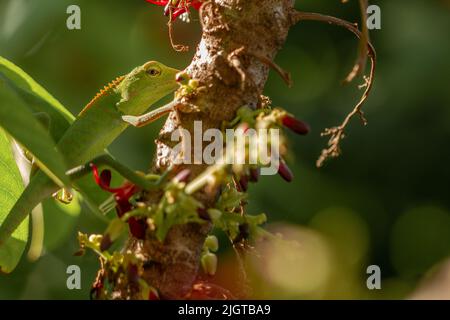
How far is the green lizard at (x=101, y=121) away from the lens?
5.30ft

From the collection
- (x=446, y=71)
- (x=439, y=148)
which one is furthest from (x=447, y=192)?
(x=446, y=71)

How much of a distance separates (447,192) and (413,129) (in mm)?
521

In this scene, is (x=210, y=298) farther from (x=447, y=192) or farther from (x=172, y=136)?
(x=447, y=192)

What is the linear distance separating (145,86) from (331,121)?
2.60m

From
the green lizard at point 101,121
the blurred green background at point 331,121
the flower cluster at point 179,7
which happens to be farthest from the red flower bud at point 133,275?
the blurred green background at point 331,121

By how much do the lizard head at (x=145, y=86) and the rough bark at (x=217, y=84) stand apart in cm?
47

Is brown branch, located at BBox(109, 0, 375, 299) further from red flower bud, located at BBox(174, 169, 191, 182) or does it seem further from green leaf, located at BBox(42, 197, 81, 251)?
green leaf, located at BBox(42, 197, 81, 251)

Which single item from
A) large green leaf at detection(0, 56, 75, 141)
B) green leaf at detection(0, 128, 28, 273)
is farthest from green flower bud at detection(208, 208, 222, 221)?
large green leaf at detection(0, 56, 75, 141)

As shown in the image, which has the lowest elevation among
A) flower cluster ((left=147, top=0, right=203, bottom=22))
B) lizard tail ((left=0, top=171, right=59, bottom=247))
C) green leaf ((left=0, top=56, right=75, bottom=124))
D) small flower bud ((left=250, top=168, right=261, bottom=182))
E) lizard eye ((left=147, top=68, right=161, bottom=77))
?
small flower bud ((left=250, top=168, right=261, bottom=182))

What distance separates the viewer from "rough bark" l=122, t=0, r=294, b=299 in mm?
1300

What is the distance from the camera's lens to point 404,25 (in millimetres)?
4699

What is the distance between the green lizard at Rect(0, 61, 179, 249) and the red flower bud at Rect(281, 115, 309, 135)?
36 centimetres

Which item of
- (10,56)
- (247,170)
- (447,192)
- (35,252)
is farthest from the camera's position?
(447,192)

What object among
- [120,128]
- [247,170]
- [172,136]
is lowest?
[247,170]
